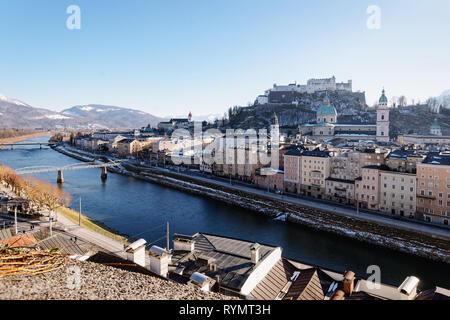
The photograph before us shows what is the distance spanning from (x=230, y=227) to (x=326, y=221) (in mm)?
3964

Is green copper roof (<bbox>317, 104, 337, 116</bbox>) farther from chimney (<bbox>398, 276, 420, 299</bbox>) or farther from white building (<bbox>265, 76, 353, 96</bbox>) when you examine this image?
chimney (<bbox>398, 276, 420, 299</bbox>)

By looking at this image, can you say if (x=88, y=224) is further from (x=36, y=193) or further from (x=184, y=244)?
(x=184, y=244)

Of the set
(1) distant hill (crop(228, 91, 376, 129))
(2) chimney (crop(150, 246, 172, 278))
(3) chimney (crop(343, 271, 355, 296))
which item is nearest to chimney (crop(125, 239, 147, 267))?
(2) chimney (crop(150, 246, 172, 278))

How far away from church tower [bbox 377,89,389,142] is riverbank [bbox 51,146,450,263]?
70.6 ft

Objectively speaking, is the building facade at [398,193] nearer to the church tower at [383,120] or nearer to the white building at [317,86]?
the church tower at [383,120]

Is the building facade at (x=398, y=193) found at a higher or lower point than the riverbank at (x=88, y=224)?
higher

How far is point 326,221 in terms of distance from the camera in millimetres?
13414

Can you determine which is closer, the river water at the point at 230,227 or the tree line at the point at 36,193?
the river water at the point at 230,227

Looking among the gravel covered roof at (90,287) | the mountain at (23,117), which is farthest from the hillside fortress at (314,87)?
the mountain at (23,117)

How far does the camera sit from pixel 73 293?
2.28m

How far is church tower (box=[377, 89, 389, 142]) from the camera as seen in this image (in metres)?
33.2

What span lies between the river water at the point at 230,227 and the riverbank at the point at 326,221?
33 centimetres

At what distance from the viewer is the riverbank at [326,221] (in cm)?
1077
